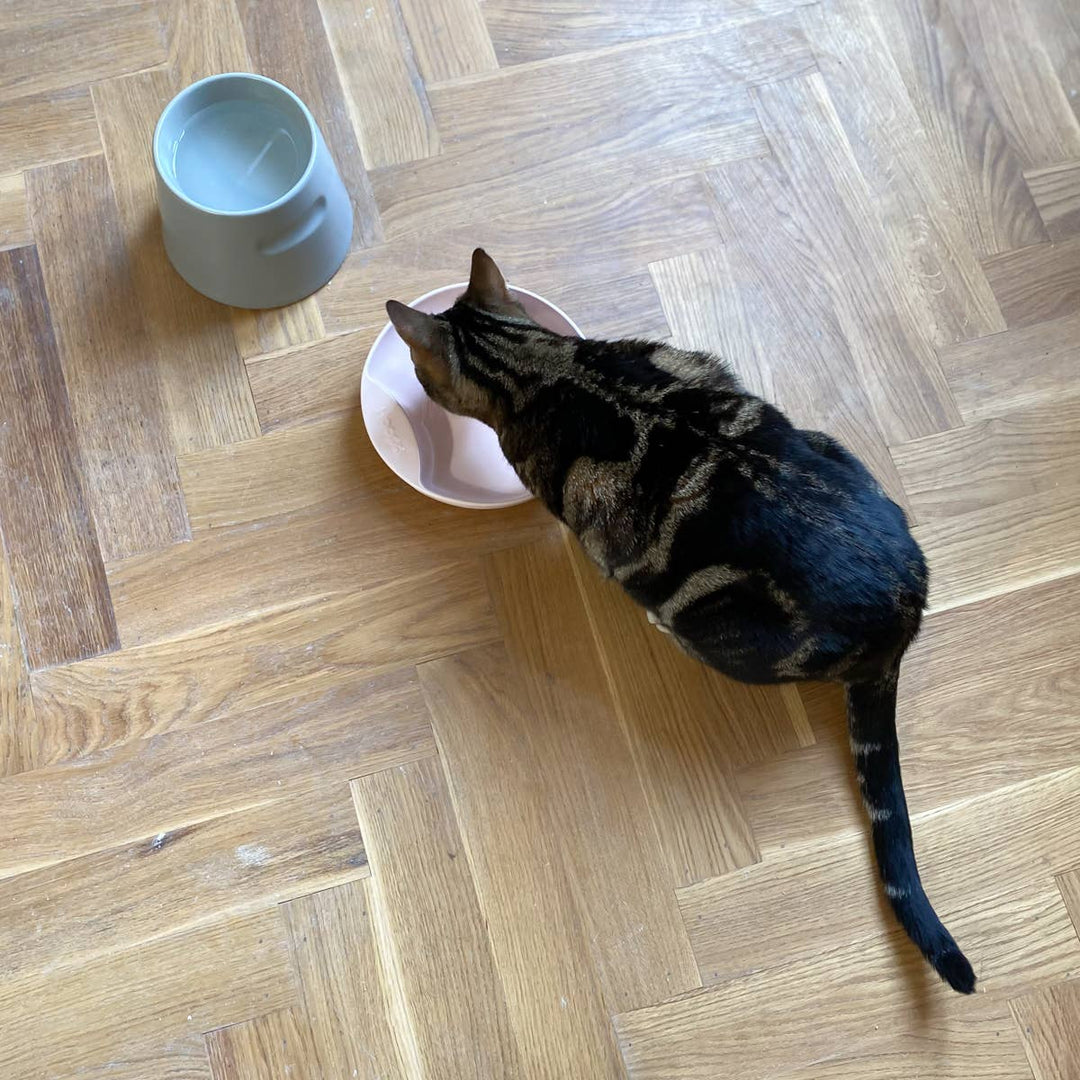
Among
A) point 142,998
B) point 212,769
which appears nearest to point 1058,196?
point 212,769

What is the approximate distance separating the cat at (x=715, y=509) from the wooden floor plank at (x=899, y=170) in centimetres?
45

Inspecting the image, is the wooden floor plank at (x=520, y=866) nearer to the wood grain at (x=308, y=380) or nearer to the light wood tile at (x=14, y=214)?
the wood grain at (x=308, y=380)

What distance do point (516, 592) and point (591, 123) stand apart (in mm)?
799

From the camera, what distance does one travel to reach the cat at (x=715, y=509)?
116 centimetres

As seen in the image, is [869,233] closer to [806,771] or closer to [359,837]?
[806,771]

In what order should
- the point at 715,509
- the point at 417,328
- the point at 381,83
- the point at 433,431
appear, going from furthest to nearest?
the point at 381,83, the point at 433,431, the point at 417,328, the point at 715,509

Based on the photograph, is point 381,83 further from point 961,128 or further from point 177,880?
point 177,880

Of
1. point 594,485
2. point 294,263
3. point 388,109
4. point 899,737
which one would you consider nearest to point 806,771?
point 899,737

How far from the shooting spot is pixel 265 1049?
4.36 feet

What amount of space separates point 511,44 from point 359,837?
1303 millimetres

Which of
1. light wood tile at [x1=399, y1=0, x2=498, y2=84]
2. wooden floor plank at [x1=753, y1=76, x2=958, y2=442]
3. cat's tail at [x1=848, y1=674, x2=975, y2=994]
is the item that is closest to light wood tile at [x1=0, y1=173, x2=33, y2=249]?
light wood tile at [x1=399, y1=0, x2=498, y2=84]

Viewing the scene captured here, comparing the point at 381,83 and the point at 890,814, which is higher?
the point at 381,83

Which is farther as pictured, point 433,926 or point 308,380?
point 308,380

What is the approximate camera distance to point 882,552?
Result: 1.16m
